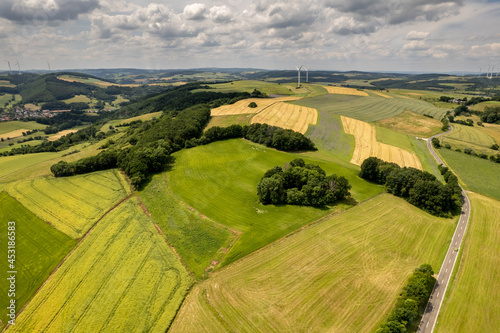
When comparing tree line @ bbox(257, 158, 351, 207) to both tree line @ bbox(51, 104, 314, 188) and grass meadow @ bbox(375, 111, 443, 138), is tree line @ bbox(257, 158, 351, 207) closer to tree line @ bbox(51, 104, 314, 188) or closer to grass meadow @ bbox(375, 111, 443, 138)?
tree line @ bbox(51, 104, 314, 188)

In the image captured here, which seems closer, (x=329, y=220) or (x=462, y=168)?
(x=329, y=220)

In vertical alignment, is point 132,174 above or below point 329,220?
above

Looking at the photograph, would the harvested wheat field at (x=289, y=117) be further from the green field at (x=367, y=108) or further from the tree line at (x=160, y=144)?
the tree line at (x=160, y=144)

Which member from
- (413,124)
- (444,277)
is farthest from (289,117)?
(444,277)

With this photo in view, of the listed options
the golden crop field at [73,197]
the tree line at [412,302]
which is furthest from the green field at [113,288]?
the tree line at [412,302]

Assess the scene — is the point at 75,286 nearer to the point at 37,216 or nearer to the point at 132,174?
the point at 37,216

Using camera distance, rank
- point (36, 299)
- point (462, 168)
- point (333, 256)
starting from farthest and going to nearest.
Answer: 1. point (462, 168)
2. point (333, 256)
3. point (36, 299)

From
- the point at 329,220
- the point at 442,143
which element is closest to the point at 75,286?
the point at 329,220
